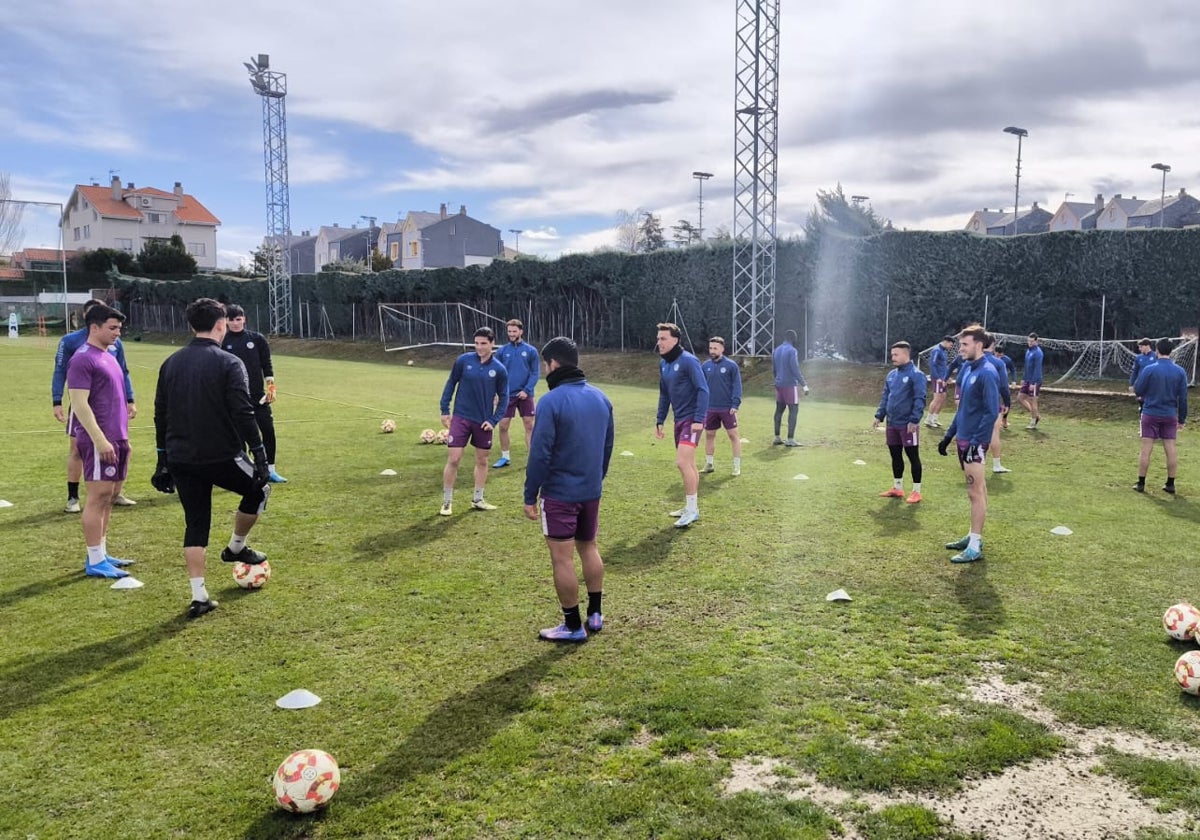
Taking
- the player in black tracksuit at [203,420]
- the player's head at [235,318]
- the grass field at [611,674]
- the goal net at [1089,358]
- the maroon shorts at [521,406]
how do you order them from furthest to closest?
the goal net at [1089,358]
the maroon shorts at [521,406]
the player's head at [235,318]
the player in black tracksuit at [203,420]
the grass field at [611,674]

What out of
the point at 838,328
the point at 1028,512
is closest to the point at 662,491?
the point at 1028,512

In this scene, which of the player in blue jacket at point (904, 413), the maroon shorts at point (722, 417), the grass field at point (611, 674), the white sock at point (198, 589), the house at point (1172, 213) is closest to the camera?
the grass field at point (611, 674)

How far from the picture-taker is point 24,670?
17.2ft

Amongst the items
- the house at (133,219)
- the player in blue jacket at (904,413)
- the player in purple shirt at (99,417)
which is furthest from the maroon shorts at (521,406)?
the house at (133,219)

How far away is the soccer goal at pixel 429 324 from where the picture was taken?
4509 centimetres

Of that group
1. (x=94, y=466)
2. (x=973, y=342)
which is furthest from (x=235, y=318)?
(x=973, y=342)

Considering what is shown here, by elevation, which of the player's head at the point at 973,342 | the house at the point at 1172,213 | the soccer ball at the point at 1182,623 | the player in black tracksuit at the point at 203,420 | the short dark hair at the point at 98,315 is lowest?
the soccer ball at the point at 1182,623

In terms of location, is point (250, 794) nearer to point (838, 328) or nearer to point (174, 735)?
point (174, 735)

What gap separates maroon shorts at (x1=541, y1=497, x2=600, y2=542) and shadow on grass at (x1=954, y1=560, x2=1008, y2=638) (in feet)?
9.40

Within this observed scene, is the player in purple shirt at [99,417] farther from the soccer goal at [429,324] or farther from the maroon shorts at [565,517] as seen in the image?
the soccer goal at [429,324]

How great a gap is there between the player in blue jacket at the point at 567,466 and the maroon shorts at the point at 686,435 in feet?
11.6

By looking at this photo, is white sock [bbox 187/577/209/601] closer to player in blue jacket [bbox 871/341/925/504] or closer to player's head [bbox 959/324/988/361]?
player's head [bbox 959/324/988/361]

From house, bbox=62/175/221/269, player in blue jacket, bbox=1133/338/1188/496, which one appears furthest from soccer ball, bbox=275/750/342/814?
house, bbox=62/175/221/269

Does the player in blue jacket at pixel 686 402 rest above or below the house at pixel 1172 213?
below
